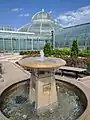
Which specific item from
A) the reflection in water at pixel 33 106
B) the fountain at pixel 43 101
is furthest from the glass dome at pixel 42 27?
the fountain at pixel 43 101

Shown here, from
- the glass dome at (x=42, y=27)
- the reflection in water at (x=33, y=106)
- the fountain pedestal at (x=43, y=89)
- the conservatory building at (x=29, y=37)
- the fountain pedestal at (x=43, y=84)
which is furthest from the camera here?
the glass dome at (x=42, y=27)

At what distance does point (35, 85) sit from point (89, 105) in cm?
158

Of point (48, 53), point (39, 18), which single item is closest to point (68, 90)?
point (48, 53)

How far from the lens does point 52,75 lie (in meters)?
4.79

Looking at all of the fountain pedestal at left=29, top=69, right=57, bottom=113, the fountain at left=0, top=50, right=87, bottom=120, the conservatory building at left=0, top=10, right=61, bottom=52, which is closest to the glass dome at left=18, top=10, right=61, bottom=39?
the conservatory building at left=0, top=10, right=61, bottom=52

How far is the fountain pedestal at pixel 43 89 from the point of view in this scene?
4.53 metres

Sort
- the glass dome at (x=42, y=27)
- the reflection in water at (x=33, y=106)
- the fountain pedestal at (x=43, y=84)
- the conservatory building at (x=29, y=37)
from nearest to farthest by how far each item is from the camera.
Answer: the reflection in water at (x=33, y=106), the fountain pedestal at (x=43, y=84), the conservatory building at (x=29, y=37), the glass dome at (x=42, y=27)

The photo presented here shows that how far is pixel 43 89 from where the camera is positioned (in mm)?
4582

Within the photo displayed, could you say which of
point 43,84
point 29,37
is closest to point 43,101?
point 43,84

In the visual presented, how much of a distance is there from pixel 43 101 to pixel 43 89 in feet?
1.16

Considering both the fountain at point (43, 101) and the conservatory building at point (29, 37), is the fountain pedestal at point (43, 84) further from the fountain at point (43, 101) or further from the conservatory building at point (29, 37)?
the conservatory building at point (29, 37)

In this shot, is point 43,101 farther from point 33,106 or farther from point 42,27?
point 42,27

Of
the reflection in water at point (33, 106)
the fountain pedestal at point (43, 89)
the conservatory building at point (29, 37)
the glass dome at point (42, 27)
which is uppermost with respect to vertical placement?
the glass dome at point (42, 27)

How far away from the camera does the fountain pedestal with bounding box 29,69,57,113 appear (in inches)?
178
